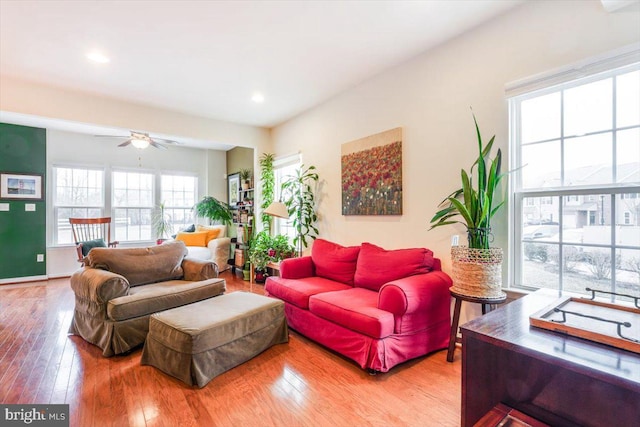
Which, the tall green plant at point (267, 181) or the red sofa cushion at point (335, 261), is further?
the tall green plant at point (267, 181)

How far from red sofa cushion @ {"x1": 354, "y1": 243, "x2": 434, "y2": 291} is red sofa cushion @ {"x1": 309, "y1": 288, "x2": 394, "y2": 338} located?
12cm

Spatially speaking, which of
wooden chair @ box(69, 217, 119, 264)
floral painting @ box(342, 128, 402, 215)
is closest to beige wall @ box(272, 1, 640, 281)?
floral painting @ box(342, 128, 402, 215)

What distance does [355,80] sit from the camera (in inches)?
133

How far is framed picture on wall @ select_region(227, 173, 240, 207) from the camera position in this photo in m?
6.45

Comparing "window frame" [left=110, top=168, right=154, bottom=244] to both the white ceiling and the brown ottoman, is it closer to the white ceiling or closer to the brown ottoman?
the white ceiling

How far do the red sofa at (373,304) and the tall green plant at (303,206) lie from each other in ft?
3.28

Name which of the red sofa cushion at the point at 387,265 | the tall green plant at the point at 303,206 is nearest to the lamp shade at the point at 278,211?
the tall green plant at the point at 303,206

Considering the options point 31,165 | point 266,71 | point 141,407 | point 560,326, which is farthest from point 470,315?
point 31,165

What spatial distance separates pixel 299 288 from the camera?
2.87 meters

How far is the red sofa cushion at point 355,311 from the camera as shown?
205cm

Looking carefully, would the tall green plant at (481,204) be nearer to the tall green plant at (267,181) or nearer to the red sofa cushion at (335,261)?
the red sofa cushion at (335,261)

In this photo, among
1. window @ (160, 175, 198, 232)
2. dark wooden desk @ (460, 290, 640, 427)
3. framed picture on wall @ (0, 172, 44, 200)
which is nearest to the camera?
dark wooden desk @ (460, 290, 640, 427)

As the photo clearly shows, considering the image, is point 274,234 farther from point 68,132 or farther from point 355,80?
point 68,132

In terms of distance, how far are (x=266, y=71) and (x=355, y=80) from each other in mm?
1008
